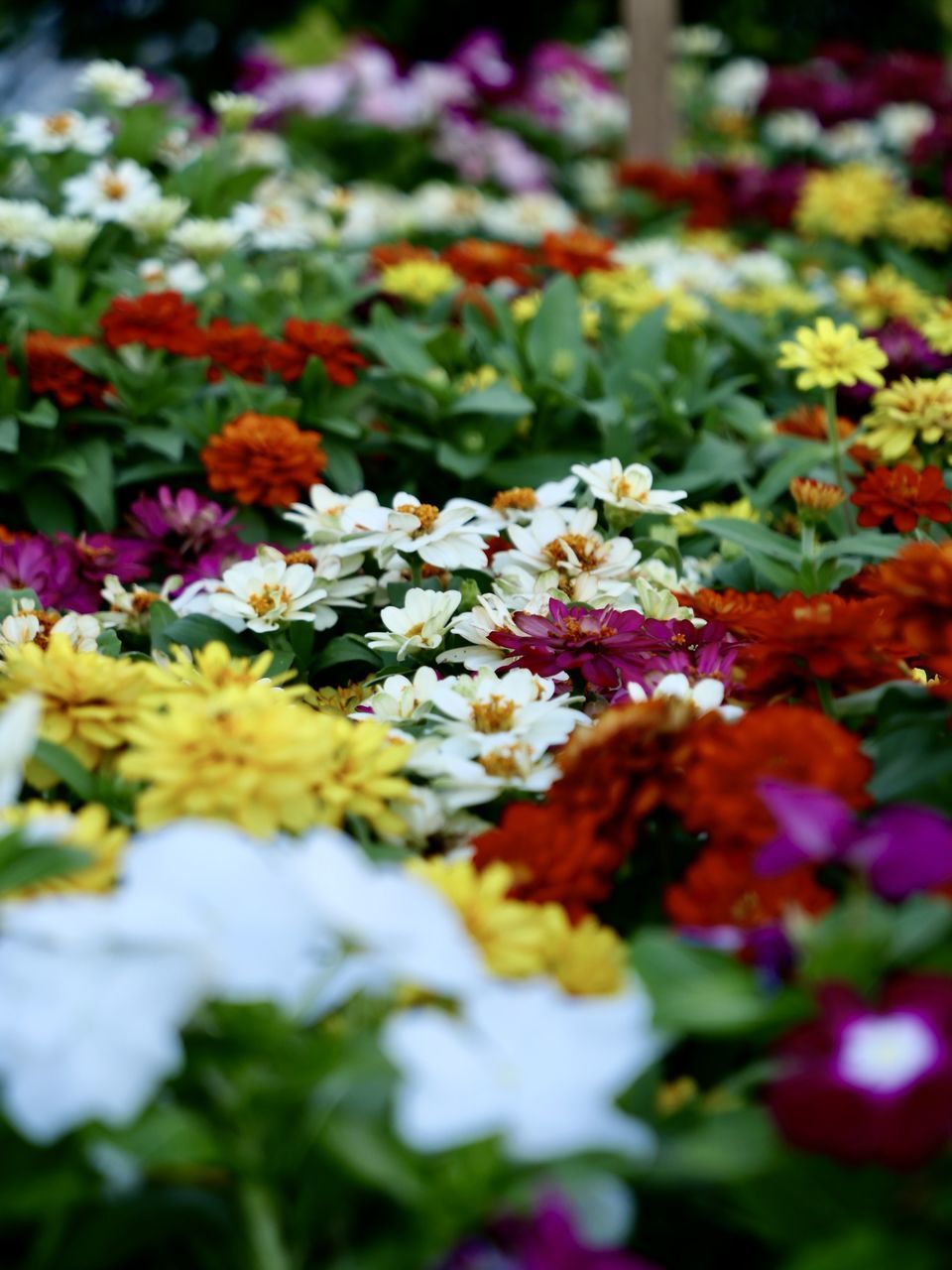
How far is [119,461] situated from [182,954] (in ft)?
4.35

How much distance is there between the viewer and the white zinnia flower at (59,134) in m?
2.21

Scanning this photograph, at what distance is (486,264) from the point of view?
245 centimetres

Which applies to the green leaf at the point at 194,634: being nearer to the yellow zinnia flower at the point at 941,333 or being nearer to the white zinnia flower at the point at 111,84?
the yellow zinnia flower at the point at 941,333

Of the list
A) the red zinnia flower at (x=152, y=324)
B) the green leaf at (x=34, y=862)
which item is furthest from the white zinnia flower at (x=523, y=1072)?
the red zinnia flower at (x=152, y=324)

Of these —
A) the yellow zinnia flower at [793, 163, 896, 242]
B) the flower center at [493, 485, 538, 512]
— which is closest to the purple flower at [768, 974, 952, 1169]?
the flower center at [493, 485, 538, 512]

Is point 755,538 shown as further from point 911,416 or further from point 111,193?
point 111,193

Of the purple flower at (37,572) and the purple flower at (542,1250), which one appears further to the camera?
the purple flower at (37,572)

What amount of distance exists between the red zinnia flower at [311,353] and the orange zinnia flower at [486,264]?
0.61 meters

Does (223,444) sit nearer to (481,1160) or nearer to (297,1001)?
(297,1001)

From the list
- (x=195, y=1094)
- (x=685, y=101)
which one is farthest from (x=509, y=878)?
(x=685, y=101)

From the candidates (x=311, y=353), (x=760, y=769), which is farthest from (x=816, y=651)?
(x=311, y=353)

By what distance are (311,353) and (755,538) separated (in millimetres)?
707

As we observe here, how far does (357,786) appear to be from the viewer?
3.19 ft

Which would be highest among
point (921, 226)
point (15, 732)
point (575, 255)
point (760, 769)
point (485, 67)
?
point (15, 732)
